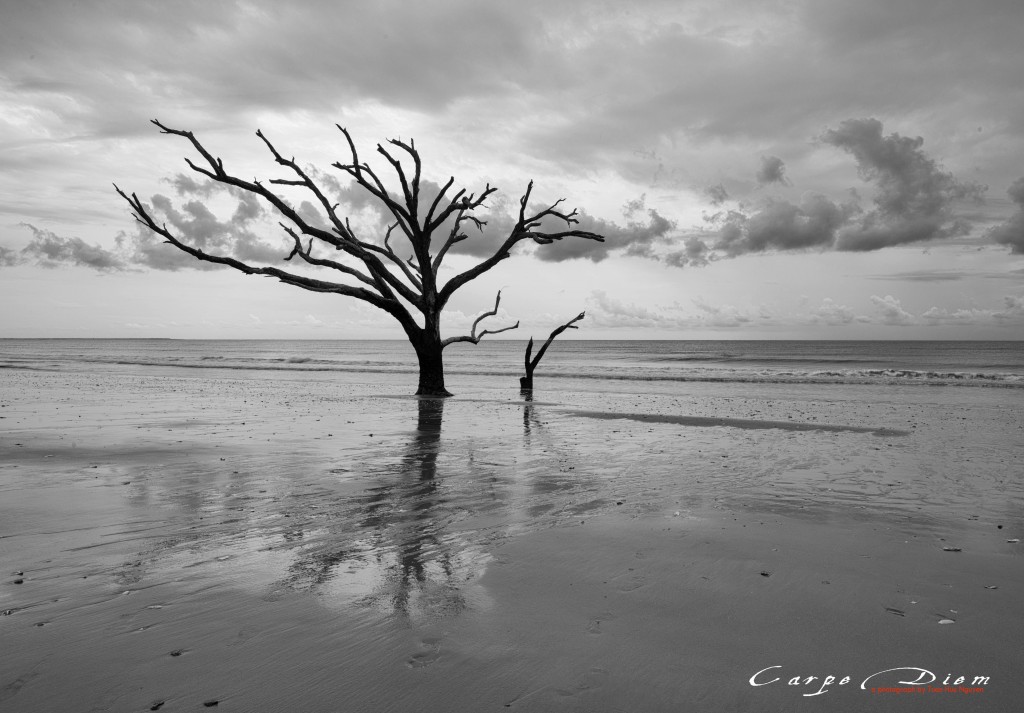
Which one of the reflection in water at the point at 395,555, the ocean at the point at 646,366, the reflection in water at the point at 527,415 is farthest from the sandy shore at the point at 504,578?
the ocean at the point at 646,366

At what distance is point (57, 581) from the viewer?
384 cm

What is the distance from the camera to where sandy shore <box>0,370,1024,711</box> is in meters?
2.77

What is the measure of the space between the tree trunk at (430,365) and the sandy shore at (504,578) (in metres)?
9.30

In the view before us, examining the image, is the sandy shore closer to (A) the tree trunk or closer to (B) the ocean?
(A) the tree trunk

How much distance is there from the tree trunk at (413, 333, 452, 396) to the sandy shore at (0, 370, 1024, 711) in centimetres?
930

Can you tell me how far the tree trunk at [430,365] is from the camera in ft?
60.6

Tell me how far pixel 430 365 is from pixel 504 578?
1521cm

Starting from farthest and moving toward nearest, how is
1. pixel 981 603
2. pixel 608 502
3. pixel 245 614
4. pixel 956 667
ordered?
pixel 608 502, pixel 981 603, pixel 245 614, pixel 956 667

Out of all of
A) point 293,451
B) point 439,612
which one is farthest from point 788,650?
point 293,451

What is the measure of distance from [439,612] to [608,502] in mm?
2975

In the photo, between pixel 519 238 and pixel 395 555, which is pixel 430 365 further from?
pixel 395 555

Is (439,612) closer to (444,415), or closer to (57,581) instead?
(57,581)

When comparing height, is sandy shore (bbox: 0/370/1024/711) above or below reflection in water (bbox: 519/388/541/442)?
above

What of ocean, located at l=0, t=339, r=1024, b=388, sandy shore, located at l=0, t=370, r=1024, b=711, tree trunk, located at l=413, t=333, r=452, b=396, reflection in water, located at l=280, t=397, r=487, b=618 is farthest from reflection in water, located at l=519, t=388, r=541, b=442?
ocean, located at l=0, t=339, r=1024, b=388
